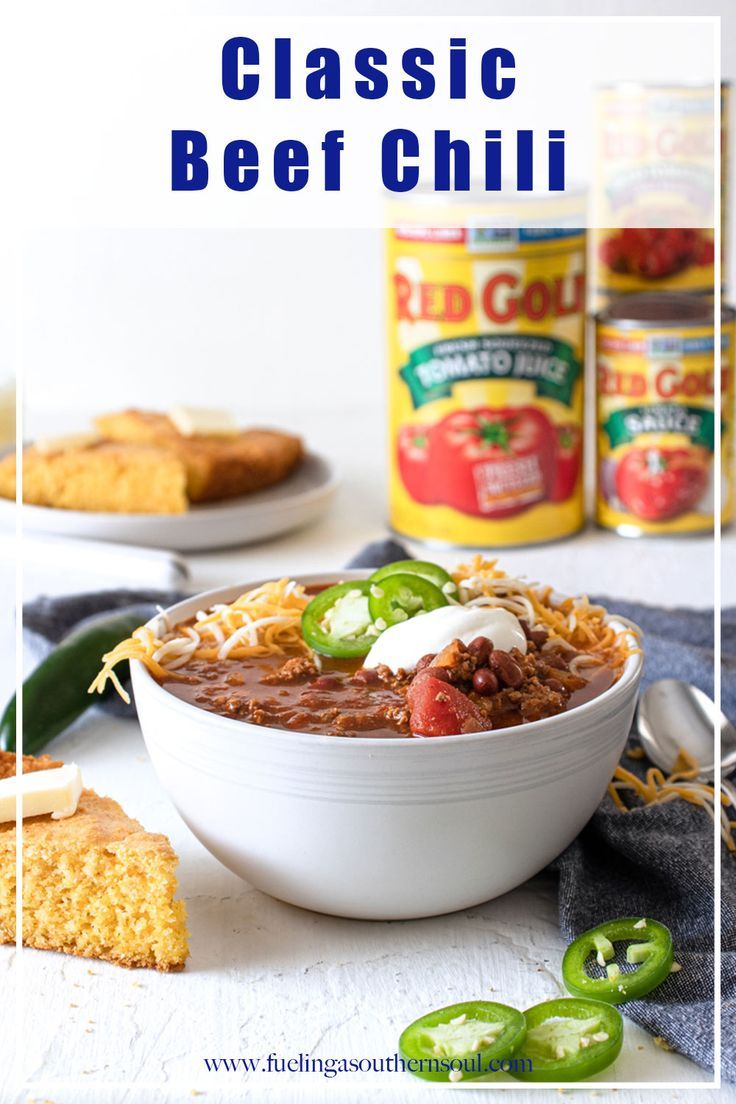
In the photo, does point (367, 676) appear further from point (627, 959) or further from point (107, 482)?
point (107, 482)

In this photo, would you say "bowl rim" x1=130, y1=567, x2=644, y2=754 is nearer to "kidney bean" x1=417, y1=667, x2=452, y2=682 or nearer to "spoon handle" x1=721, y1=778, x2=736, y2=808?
"kidney bean" x1=417, y1=667, x2=452, y2=682

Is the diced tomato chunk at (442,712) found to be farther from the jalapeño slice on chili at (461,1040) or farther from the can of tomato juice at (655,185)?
the can of tomato juice at (655,185)

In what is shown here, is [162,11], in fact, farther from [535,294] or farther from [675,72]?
[675,72]

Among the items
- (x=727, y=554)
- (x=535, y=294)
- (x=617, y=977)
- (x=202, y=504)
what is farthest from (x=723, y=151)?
(x=617, y=977)

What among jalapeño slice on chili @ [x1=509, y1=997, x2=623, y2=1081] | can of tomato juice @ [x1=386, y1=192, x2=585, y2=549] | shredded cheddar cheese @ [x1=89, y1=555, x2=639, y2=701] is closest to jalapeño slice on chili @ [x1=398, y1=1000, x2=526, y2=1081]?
jalapeño slice on chili @ [x1=509, y1=997, x2=623, y2=1081]

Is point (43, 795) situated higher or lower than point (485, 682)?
lower

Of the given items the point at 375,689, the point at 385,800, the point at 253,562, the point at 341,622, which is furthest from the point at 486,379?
the point at 385,800

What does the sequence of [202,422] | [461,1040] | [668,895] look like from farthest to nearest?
1. [202,422]
2. [668,895]
3. [461,1040]
